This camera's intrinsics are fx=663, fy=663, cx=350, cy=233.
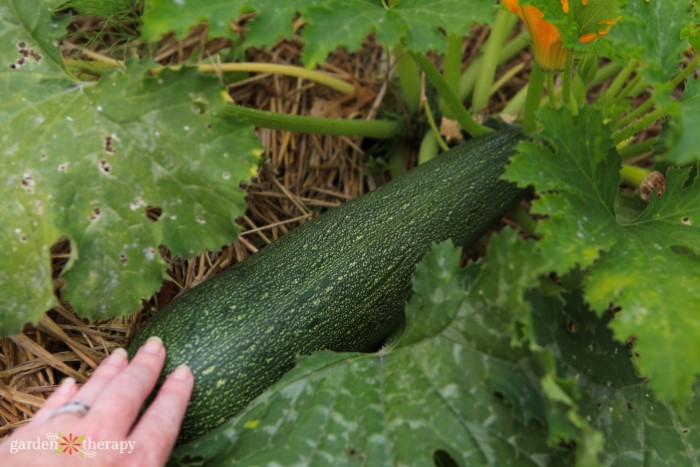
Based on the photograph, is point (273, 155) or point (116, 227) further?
point (273, 155)

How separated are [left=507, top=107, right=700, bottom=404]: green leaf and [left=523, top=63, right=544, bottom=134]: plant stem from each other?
438 millimetres

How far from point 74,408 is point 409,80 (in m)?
1.54

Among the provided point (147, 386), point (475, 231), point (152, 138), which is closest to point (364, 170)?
point (475, 231)

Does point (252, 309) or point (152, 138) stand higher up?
point (152, 138)

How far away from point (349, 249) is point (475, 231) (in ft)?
1.32

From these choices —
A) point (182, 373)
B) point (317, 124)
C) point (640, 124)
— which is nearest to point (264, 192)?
point (317, 124)

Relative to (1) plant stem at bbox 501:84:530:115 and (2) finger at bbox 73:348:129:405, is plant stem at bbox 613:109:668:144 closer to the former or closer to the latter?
(1) plant stem at bbox 501:84:530:115

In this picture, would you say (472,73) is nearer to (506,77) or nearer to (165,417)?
(506,77)

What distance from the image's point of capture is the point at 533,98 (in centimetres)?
204

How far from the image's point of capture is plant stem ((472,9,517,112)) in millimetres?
2312

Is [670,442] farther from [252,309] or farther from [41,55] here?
[41,55]

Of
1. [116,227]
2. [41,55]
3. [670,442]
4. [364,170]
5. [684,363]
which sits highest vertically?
[41,55]

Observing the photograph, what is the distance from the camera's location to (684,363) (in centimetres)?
126

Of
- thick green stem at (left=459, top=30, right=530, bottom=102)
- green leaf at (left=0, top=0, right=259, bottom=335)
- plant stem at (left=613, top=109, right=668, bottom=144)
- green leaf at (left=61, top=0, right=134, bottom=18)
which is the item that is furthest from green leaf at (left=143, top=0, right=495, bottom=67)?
thick green stem at (left=459, top=30, right=530, bottom=102)
